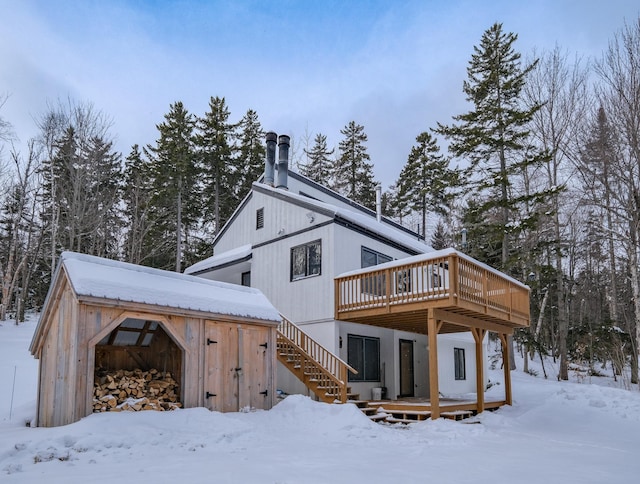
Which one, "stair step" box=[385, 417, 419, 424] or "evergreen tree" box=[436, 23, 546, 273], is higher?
"evergreen tree" box=[436, 23, 546, 273]

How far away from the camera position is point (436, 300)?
11547 millimetres

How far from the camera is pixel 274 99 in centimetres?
3394

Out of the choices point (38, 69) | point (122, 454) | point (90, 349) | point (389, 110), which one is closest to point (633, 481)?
point (122, 454)

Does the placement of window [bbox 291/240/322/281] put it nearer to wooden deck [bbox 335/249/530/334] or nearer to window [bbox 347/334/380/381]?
wooden deck [bbox 335/249/530/334]

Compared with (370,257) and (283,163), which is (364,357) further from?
(283,163)

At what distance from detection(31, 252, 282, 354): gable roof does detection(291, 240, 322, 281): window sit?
11.4ft

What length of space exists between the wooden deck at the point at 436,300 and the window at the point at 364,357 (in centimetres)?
68

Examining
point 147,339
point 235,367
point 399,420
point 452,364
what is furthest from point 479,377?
point 147,339

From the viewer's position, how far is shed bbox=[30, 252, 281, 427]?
7.86 m

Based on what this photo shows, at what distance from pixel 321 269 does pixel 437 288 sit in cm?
384

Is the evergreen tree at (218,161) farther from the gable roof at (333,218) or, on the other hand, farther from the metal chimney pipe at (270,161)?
the metal chimney pipe at (270,161)

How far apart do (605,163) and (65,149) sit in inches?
936

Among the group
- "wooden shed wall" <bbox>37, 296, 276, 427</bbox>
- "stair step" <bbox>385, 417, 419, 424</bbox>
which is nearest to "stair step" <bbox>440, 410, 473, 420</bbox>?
"stair step" <bbox>385, 417, 419, 424</bbox>

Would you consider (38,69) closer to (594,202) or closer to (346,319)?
(346,319)
